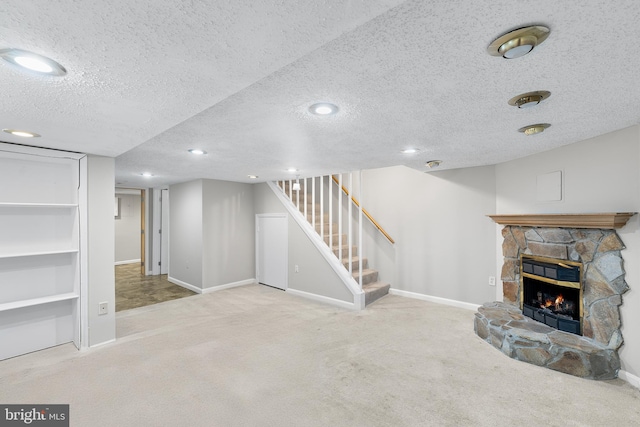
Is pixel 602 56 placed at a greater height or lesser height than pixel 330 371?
greater

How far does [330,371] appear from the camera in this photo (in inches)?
103

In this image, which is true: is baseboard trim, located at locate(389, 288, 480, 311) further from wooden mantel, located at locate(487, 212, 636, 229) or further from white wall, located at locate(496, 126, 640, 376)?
white wall, located at locate(496, 126, 640, 376)

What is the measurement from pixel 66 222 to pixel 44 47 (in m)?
2.72

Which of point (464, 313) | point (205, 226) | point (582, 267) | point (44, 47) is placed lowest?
point (464, 313)

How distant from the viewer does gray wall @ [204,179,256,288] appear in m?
5.46

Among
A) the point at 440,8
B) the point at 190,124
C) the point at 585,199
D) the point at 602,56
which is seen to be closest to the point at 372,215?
the point at 585,199

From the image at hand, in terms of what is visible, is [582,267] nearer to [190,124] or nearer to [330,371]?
[330,371]

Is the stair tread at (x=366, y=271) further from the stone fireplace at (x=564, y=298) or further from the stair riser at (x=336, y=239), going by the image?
the stone fireplace at (x=564, y=298)

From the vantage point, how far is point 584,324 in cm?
278

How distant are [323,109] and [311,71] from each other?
1.60ft

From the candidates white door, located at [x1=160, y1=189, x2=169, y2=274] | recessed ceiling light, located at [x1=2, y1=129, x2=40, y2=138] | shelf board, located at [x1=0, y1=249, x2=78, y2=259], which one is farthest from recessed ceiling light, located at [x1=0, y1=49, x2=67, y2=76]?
white door, located at [x1=160, y1=189, x2=169, y2=274]

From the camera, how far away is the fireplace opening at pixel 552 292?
2.88m
